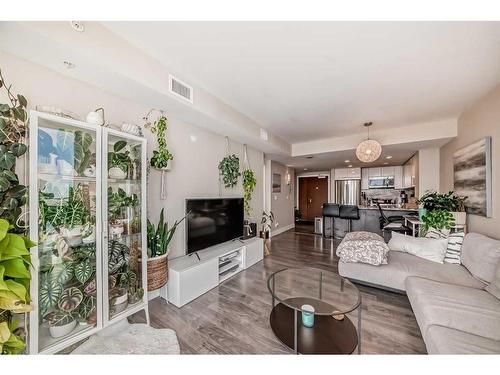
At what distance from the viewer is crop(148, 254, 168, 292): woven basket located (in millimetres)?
1881

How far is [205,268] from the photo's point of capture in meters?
2.32

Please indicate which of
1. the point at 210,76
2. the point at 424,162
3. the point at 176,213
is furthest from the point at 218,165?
the point at 424,162

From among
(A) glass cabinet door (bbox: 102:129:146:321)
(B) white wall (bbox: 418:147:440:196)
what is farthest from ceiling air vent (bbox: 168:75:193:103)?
(B) white wall (bbox: 418:147:440:196)

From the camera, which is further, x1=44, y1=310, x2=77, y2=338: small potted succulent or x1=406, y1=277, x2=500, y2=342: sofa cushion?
x1=44, y1=310, x2=77, y2=338: small potted succulent

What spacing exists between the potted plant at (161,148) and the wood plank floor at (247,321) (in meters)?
1.56

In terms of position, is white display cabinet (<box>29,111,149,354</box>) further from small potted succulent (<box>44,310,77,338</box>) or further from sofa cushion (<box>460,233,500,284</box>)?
sofa cushion (<box>460,233,500,284</box>)

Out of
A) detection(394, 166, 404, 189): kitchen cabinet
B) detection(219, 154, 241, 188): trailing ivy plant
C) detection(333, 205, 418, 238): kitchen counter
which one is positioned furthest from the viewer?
detection(394, 166, 404, 189): kitchen cabinet

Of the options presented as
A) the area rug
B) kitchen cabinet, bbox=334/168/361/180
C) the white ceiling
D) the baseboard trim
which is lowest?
the baseboard trim

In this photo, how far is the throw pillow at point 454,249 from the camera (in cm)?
219

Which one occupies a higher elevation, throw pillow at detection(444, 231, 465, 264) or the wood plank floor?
throw pillow at detection(444, 231, 465, 264)

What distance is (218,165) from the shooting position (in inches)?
124

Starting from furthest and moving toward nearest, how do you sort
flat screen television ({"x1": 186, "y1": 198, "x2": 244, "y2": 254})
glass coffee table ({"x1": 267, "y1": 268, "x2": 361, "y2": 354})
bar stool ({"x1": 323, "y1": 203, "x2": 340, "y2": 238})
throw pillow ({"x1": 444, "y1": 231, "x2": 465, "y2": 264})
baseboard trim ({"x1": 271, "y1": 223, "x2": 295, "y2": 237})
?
baseboard trim ({"x1": 271, "y1": 223, "x2": 295, "y2": 237}) < bar stool ({"x1": 323, "y1": 203, "x2": 340, "y2": 238}) < flat screen television ({"x1": 186, "y1": 198, "x2": 244, "y2": 254}) < throw pillow ({"x1": 444, "y1": 231, "x2": 465, "y2": 264}) < glass coffee table ({"x1": 267, "y1": 268, "x2": 361, "y2": 354})

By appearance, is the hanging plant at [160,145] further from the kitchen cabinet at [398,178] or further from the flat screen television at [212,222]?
the kitchen cabinet at [398,178]

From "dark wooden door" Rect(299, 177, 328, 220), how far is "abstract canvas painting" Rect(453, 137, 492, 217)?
510cm
